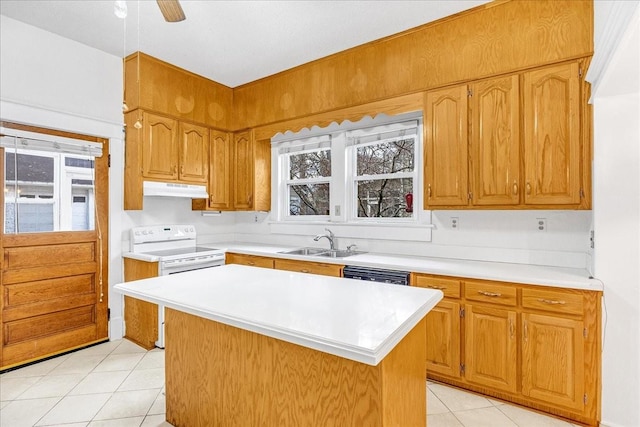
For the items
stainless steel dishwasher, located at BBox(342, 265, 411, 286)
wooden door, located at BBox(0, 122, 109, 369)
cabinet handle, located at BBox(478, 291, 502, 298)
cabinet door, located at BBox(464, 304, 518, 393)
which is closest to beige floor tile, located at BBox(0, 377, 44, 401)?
wooden door, located at BBox(0, 122, 109, 369)

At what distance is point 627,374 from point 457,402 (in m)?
0.98

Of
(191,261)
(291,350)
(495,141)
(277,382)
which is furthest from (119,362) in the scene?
(495,141)

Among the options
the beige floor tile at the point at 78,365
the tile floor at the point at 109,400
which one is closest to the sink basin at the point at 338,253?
the tile floor at the point at 109,400

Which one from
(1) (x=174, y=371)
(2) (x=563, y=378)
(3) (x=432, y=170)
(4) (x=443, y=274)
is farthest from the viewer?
(3) (x=432, y=170)

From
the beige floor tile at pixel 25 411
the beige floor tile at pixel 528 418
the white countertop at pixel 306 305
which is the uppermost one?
the white countertop at pixel 306 305

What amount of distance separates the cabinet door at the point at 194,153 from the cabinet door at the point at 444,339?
2898 mm

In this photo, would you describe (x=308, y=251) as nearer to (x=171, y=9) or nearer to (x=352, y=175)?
(x=352, y=175)

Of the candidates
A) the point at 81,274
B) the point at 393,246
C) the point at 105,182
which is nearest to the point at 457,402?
the point at 393,246

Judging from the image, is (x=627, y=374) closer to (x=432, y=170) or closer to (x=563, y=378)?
(x=563, y=378)

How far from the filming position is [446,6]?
8.43 ft

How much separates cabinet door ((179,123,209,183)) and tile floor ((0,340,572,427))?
1931 millimetres

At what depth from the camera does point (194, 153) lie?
3852 millimetres

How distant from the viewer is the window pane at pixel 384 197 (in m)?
3.42

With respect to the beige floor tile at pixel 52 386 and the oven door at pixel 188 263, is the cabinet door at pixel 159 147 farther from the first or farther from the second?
the beige floor tile at pixel 52 386
